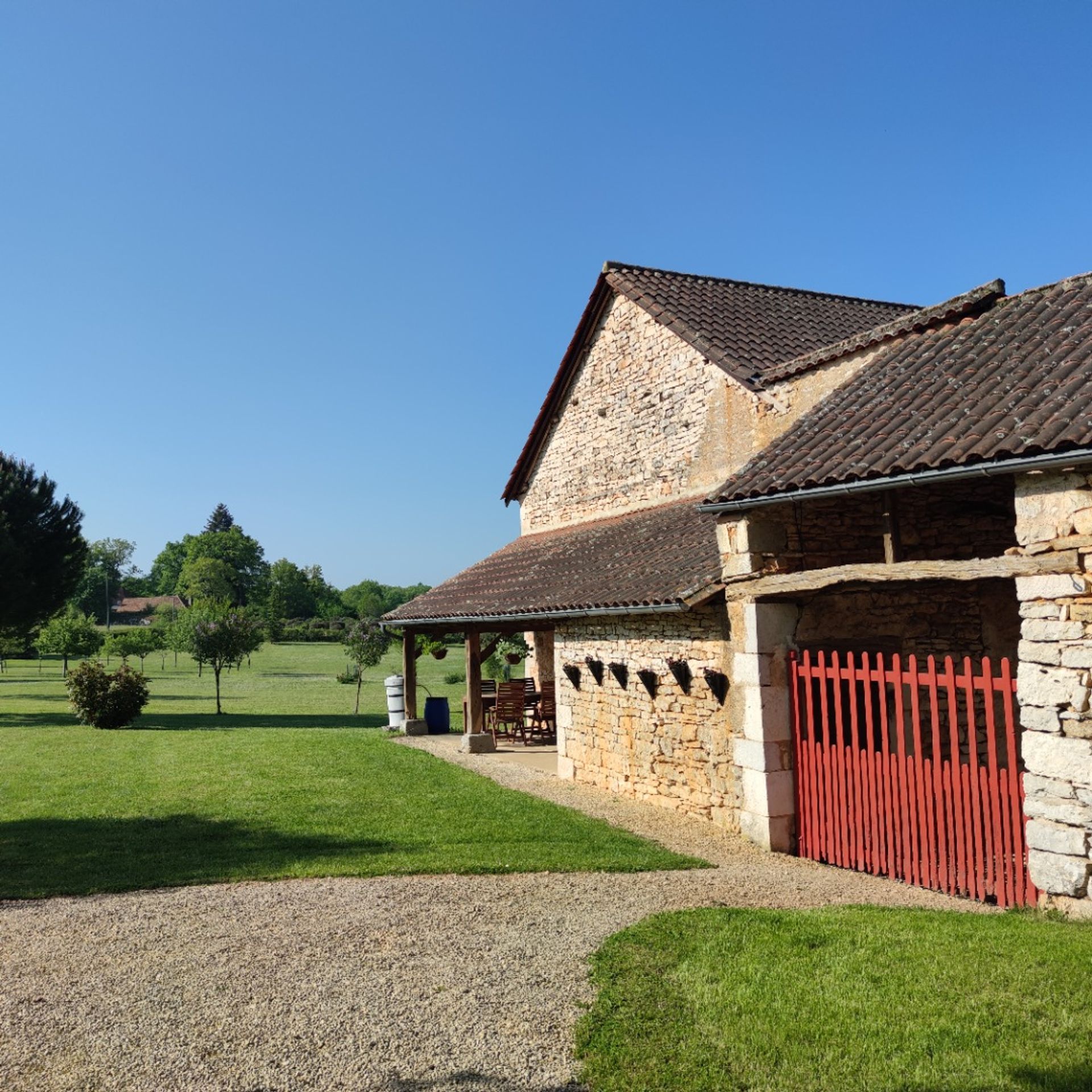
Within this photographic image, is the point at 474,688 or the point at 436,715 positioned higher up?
the point at 474,688

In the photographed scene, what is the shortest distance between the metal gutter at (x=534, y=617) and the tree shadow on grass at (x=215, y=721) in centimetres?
550

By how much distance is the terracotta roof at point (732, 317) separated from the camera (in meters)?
13.4

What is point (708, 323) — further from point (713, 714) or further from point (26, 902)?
point (26, 902)

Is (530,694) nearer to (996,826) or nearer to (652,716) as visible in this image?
(652,716)

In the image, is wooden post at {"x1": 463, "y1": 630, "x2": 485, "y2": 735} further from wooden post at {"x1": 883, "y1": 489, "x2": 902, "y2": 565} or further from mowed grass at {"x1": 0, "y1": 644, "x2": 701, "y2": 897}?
wooden post at {"x1": 883, "y1": 489, "x2": 902, "y2": 565}

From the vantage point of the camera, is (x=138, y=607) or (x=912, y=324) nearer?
(x=912, y=324)

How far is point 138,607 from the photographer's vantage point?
105 meters

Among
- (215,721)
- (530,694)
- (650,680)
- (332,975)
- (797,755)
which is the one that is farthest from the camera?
(215,721)

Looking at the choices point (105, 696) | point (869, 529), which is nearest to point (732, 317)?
point (869, 529)

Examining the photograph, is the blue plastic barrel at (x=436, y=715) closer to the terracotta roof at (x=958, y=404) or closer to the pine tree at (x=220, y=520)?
the terracotta roof at (x=958, y=404)

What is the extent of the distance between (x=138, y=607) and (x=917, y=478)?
362 ft

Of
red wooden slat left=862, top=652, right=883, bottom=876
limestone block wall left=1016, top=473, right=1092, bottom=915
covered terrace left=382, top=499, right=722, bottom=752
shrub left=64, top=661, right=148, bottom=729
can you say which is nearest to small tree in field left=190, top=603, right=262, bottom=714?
shrub left=64, top=661, right=148, bottom=729

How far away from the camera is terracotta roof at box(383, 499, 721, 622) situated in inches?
399

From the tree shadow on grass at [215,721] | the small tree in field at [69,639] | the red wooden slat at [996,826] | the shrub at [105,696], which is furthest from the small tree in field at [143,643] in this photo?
the red wooden slat at [996,826]
